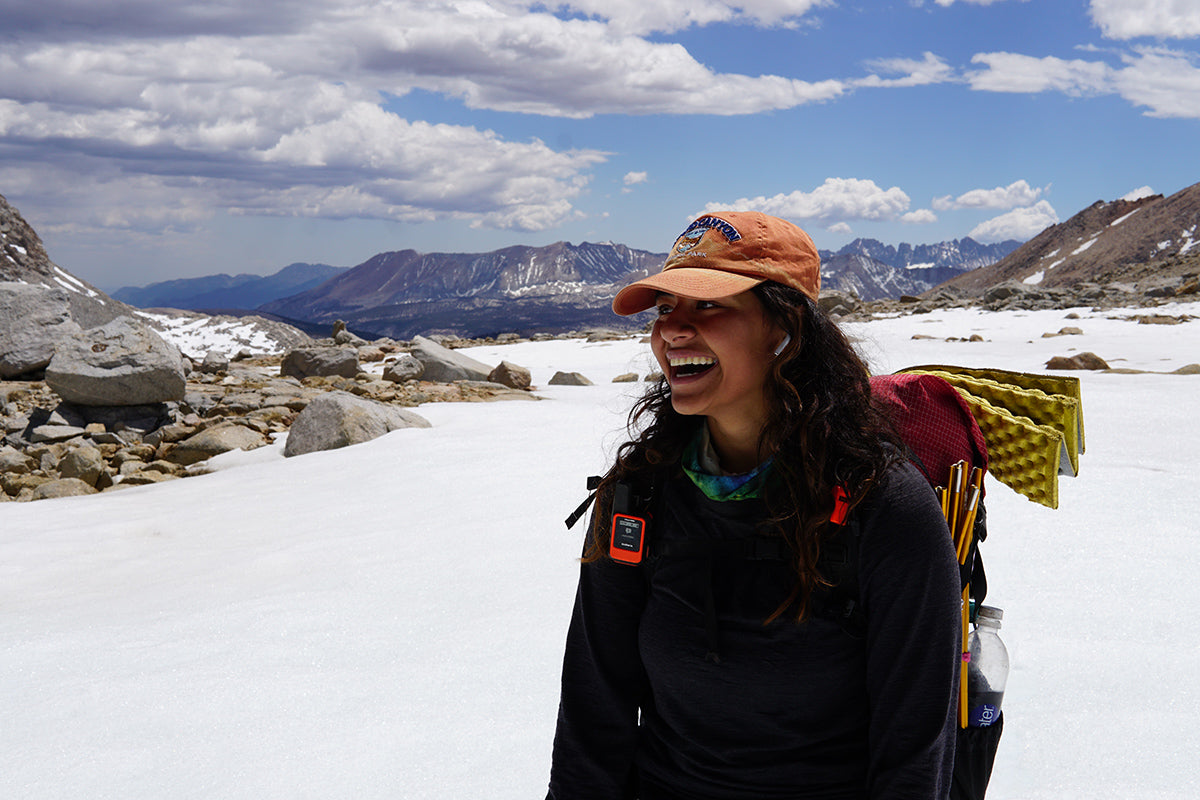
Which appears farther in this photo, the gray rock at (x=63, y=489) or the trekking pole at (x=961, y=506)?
the gray rock at (x=63, y=489)

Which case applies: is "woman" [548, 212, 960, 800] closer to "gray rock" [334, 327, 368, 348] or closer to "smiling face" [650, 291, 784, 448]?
"smiling face" [650, 291, 784, 448]

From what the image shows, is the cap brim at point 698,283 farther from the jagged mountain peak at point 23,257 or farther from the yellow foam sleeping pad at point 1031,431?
the jagged mountain peak at point 23,257

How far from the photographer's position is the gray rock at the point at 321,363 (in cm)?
1510

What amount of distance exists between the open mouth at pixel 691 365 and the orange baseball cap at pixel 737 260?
14 centimetres

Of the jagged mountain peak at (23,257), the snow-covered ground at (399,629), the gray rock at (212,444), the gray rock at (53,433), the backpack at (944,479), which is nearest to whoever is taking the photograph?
the backpack at (944,479)

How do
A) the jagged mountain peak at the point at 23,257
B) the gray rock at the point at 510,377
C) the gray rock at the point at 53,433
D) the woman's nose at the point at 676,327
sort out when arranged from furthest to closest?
the jagged mountain peak at the point at 23,257
the gray rock at the point at 510,377
the gray rock at the point at 53,433
the woman's nose at the point at 676,327

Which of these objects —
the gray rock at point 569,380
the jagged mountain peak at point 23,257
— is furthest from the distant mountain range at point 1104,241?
the gray rock at point 569,380

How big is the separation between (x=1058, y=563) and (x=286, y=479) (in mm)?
6039

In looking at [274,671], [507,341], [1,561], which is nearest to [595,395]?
[1,561]

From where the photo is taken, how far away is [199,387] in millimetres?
12188

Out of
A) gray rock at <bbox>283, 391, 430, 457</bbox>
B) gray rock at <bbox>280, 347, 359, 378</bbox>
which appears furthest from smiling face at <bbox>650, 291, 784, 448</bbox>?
gray rock at <bbox>280, 347, 359, 378</bbox>

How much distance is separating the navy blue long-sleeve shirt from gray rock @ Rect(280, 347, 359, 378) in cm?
1377

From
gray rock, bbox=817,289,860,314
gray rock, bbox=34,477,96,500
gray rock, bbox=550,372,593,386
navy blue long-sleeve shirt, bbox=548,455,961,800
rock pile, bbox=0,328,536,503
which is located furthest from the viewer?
gray rock, bbox=817,289,860,314

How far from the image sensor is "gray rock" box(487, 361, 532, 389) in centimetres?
1349
